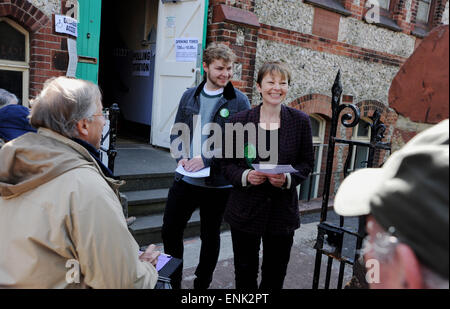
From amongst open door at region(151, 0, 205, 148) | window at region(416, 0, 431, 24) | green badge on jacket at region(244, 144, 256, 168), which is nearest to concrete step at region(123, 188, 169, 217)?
open door at region(151, 0, 205, 148)

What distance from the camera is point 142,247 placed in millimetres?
4098

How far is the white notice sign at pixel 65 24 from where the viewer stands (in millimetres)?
4375

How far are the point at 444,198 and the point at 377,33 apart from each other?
775 centimetres

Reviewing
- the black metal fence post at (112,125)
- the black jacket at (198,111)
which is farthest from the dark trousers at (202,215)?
the black metal fence post at (112,125)

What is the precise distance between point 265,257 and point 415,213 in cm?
198

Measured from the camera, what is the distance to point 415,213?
0.66m

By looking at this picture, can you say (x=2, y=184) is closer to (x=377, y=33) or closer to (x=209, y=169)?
(x=209, y=169)

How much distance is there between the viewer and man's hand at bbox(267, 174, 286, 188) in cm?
234

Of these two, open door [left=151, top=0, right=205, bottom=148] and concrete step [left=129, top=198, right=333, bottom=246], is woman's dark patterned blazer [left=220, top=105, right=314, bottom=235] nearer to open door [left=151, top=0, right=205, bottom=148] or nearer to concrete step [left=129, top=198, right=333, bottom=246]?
concrete step [left=129, top=198, right=333, bottom=246]

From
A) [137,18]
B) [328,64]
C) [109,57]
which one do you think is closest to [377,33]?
[328,64]

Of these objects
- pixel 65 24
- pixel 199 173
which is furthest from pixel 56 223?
pixel 65 24

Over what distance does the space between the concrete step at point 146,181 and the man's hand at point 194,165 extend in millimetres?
1756

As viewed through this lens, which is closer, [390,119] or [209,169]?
[209,169]
